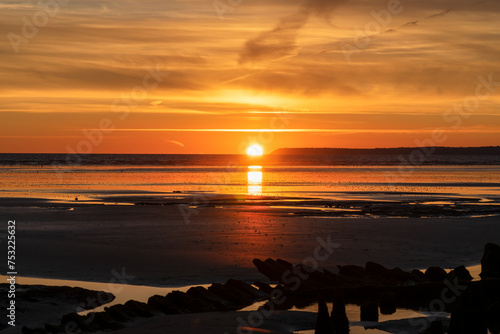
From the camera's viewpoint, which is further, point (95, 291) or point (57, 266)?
point (57, 266)

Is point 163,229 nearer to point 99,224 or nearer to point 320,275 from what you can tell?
point 99,224

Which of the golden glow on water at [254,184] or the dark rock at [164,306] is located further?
the golden glow on water at [254,184]

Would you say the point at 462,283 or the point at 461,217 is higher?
the point at 461,217

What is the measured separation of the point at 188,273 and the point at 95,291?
3.10m

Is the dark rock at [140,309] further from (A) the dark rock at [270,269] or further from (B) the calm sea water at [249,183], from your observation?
(B) the calm sea water at [249,183]

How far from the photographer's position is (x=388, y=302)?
1350 cm

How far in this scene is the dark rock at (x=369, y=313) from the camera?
12375mm

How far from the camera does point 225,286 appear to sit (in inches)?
549

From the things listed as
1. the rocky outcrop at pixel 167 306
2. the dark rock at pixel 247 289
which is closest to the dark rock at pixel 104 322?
the rocky outcrop at pixel 167 306

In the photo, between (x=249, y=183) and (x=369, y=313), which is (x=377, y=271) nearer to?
(x=369, y=313)

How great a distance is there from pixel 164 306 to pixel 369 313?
13.7 ft

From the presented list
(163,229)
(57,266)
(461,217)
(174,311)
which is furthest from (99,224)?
(461,217)

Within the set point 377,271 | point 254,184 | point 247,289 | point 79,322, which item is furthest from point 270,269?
point 254,184

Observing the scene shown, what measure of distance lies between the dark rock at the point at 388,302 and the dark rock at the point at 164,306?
435 cm
